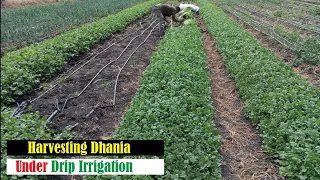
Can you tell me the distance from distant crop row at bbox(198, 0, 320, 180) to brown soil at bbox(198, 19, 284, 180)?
0.72ft

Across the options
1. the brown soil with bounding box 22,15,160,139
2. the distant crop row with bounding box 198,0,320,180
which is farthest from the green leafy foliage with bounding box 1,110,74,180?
the distant crop row with bounding box 198,0,320,180

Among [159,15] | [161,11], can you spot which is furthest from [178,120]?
[161,11]

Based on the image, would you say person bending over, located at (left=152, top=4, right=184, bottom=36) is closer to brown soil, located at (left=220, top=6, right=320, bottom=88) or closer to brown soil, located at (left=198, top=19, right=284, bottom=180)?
brown soil, located at (left=220, top=6, right=320, bottom=88)

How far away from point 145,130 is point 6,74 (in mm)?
3735

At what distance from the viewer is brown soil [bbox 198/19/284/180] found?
5035mm

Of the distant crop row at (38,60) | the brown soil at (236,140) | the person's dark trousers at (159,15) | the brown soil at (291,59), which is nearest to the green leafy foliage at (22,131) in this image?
the distant crop row at (38,60)

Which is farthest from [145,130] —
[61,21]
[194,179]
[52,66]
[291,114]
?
[61,21]

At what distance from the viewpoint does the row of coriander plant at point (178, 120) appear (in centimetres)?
441

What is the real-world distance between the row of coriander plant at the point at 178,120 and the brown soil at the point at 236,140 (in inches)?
17.3

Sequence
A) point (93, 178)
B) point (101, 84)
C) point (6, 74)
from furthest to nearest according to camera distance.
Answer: point (101, 84) → point (6, 74) → point (93, 178)

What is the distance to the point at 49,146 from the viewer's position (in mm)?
2752

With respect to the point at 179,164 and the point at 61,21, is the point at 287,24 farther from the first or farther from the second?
the point at 179,164

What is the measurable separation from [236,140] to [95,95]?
3.63m

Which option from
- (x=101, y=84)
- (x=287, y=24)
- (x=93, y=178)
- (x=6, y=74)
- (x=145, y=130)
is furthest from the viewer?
(x=287, y=24)
